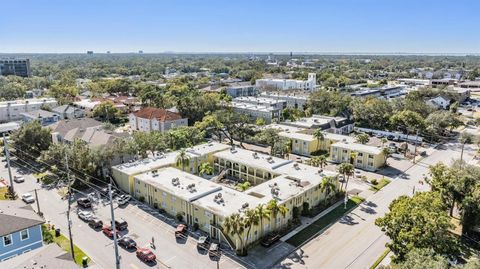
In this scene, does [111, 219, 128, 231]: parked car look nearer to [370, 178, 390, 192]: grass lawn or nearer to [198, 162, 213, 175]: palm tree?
[198, 162, 213, 175]: palm tree

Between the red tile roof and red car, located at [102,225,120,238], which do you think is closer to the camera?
red car, located at [102,225,120,238]

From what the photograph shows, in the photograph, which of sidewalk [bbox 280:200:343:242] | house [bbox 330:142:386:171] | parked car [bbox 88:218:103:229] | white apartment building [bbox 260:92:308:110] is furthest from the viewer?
white apartment building [bbox 260:92:308:110]

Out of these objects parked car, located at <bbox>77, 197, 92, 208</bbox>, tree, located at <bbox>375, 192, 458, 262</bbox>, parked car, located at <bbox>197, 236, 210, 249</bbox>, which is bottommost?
parked car, located at <bbox>197, 236, 210, 249</bbox>

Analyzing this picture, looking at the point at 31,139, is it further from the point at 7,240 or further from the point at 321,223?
the point at 321,223

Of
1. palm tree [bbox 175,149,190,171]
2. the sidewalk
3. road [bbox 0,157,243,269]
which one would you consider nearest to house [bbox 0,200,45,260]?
road [bbox 0,157,243,269]

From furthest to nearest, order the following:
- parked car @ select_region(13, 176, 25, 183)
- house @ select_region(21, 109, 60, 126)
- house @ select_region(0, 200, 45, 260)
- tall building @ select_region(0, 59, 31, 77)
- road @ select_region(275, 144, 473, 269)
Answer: tall building @ select_region(0, 59, 31, 77) → house @ select_region(21, 109, 60, 126) → parked car @ select_region(13, 176, 25, 183) → road @ select_region(275, 144, 473, 269) → house @ select_region(0, 200, 45, 260)

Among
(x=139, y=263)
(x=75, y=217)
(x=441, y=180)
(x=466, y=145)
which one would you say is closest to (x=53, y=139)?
(x=75, y=217)

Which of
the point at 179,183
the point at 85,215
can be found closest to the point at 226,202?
the point at 179,183
